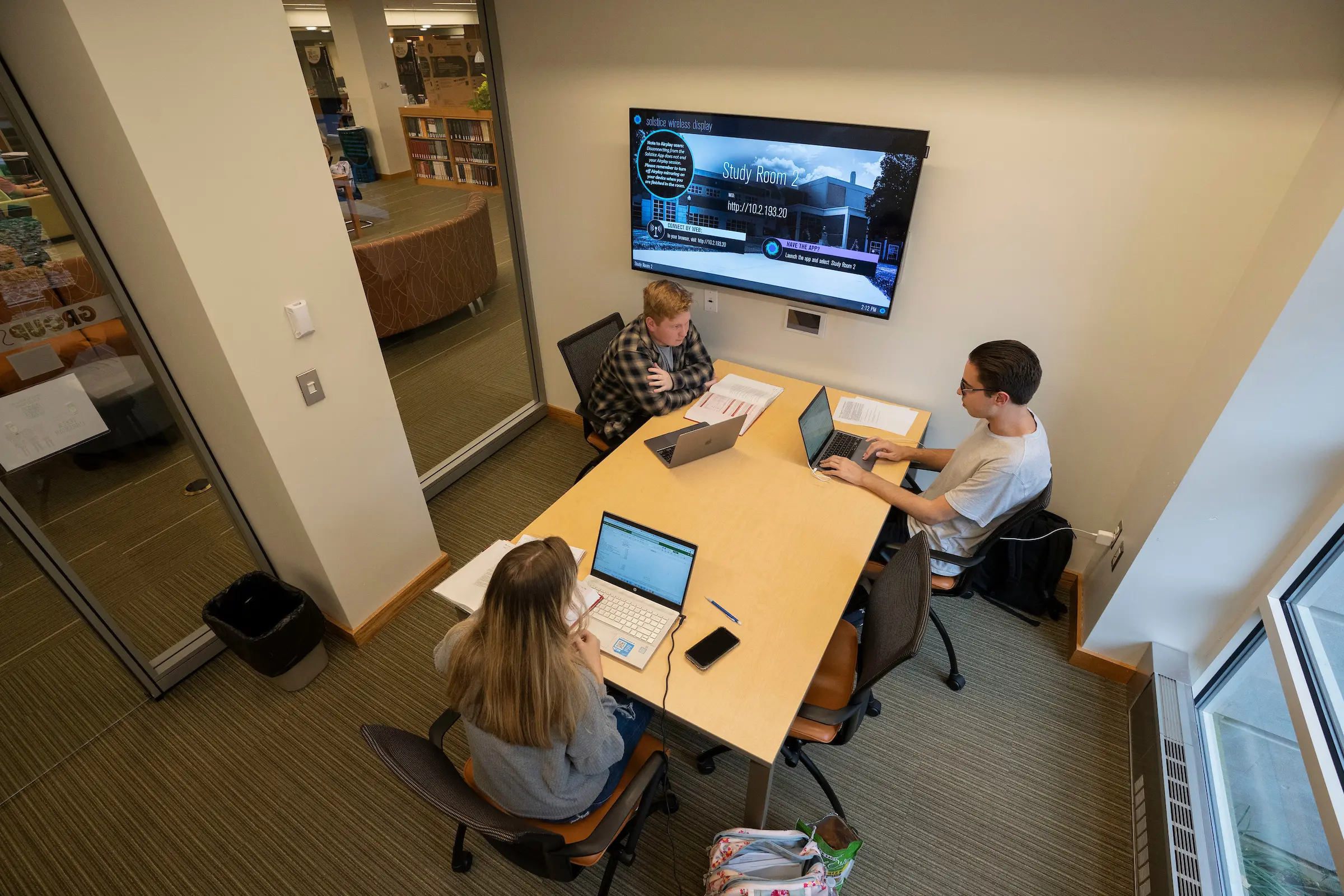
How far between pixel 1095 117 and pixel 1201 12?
37cm

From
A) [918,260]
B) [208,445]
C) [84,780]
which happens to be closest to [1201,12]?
[918,260]

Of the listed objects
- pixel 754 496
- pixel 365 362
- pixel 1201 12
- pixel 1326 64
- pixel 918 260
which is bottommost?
pixel 754 496

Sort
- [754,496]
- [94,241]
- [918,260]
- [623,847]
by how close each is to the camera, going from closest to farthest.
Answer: [623,847], [94,241], [754,496], [918,260]

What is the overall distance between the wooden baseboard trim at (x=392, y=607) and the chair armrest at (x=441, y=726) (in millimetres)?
1259

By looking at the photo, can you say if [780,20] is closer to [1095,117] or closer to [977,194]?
[977,194]

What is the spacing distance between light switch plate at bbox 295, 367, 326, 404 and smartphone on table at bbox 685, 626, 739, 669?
5.51 feet

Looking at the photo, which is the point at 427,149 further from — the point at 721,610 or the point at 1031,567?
the point at 1031,567

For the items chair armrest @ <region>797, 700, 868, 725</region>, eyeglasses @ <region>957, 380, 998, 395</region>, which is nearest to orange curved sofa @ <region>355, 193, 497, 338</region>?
eyeglasses @ <region>957, 380, 998, 395</region>

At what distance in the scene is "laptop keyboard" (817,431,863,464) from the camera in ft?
8.99

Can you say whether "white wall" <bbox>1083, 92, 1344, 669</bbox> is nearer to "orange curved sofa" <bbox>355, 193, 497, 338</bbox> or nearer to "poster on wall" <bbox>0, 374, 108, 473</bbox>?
"orange curved sofa" <bbox>355, 193, 497, 338</bbox>

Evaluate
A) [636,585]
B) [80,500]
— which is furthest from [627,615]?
[80,500]

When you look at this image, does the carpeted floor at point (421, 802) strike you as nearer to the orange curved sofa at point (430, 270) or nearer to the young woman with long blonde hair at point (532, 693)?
the young woman with long blonde hair at point (532, 693)

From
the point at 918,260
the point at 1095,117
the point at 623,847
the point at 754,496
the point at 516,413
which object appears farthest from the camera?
the point at 516,413

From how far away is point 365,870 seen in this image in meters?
2.10
